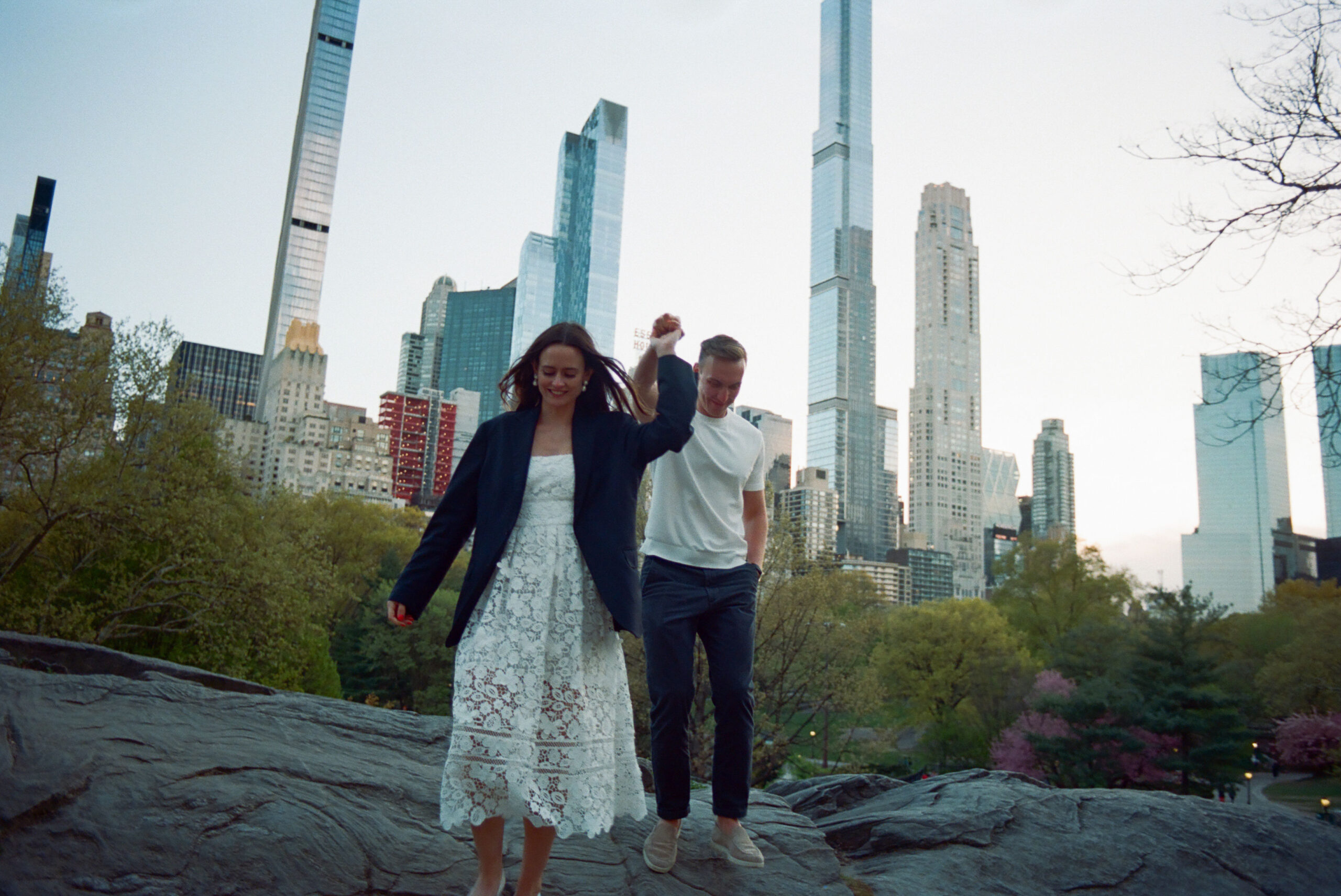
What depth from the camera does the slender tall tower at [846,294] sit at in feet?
565

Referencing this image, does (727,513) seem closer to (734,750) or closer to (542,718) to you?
(734,750)

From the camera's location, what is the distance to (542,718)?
298 cm

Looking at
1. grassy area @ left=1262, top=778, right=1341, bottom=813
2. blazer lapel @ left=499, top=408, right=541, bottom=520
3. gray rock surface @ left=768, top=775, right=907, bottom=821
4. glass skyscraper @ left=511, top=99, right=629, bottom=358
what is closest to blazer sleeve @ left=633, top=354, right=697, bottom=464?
blazer lapel @ left=499, top=408, right=541, bottom=520

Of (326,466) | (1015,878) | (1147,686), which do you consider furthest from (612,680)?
(326,466)

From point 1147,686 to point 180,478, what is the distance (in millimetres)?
25755

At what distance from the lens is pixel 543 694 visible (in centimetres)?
299

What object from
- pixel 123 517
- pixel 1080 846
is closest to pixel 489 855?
pixel 1080 846

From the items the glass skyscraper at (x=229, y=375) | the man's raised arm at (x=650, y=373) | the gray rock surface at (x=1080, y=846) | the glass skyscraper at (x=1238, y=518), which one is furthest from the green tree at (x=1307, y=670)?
the glass skyscraper at (x=229, y=375)

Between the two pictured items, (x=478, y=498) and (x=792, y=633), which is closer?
(x=478, y=498)

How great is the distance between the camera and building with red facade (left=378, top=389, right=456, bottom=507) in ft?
569

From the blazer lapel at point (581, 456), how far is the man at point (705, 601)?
1.58 feet

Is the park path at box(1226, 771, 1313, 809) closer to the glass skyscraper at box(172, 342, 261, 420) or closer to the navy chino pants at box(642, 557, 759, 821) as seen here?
the navy chino pants at box(642, 557, 759, 821)

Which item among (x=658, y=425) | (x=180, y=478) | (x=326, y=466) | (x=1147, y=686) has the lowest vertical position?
(x=1147, y=686)

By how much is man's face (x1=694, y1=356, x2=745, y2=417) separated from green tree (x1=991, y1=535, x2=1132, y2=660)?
38.4 m
